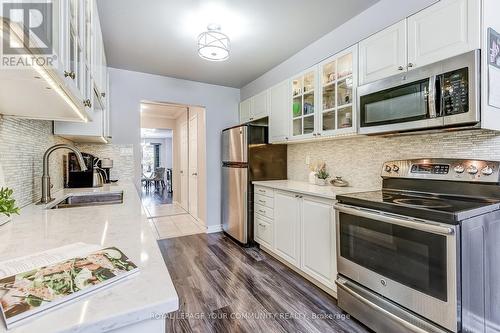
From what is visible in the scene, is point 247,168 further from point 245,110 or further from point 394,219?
point 394,219

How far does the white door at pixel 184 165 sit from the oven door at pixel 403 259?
4.16 m

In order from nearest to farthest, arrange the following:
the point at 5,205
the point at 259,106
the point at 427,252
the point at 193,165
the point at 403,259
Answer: the point at 5,205 < the point at 427,252 < the point at 403,259 < the point at 259,106 < the point at 193,165

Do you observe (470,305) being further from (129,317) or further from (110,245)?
(110,245)

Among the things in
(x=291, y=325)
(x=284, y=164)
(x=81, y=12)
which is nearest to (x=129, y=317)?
(x=81, y=12)

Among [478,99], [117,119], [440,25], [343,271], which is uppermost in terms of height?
[440,25]

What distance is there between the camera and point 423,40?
162 cm

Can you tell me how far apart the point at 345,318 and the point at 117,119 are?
348 centimetres

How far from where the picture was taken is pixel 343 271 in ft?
5.95

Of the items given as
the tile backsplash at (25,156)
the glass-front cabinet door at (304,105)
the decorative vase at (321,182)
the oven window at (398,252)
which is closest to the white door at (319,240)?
the oven window at (398,252)

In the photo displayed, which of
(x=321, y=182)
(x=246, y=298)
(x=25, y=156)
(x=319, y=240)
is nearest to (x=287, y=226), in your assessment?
(x=319, y=240)

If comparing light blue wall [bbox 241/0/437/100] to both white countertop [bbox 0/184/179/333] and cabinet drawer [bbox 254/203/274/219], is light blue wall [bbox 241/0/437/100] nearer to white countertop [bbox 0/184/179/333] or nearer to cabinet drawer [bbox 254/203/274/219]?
cabinet drawer [bbox 254/203/274/219]

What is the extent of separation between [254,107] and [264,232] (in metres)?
1.84

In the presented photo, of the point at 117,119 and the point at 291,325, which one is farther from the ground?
the point at 117,119

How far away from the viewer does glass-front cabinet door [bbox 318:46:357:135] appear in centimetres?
212
